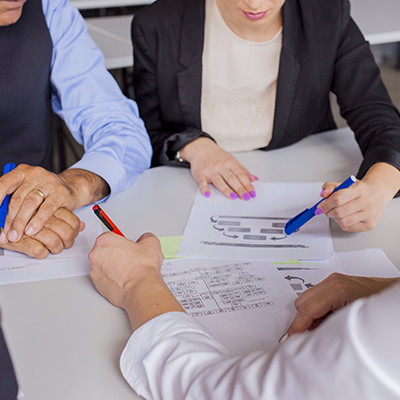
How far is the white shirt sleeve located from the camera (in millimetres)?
332

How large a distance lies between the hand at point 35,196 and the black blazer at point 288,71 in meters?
0.33

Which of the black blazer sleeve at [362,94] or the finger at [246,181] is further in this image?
the black blazer sleeve at [362,94]

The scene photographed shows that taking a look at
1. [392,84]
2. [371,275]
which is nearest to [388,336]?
[371,275]

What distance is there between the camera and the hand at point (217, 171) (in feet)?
3.59

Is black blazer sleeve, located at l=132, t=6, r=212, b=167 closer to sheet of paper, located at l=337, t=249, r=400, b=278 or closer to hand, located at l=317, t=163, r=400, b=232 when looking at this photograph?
hand, located at l=317, t=163, r=400, b=232

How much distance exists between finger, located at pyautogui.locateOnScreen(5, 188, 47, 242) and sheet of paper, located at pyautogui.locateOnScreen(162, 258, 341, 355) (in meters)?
0.30

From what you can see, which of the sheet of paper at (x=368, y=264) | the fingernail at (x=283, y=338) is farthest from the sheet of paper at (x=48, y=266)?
the sheet of paper at (x=368, y=264)

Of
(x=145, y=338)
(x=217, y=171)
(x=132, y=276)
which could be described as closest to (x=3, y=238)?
(x=132, y=276)

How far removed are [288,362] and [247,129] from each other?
115 centimetres

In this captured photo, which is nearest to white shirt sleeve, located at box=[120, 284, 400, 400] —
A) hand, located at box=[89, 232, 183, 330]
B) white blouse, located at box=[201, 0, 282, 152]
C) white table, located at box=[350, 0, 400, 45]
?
hand, located at box=[89, 232, 183, 330]

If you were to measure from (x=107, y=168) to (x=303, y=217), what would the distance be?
0.50 metres

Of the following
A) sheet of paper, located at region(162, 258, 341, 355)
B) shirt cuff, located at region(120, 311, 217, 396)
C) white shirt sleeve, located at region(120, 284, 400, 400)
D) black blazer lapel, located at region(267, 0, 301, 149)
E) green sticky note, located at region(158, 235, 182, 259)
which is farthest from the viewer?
black blazer lapel, located at region(267, 0, 301, 149)

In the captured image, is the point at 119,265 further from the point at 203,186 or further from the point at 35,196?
the point at 203,186

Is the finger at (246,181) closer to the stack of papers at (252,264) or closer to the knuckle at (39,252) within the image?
the stack of papers at (252,264)
